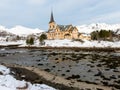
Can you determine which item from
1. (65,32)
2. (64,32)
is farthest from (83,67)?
(65,32)

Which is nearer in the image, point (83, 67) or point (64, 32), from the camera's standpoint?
point (83, 67)

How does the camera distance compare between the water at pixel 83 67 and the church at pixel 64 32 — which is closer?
the water at pixel 83 67

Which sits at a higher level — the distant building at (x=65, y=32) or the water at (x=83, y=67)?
the distant building at (x=65, y=32)

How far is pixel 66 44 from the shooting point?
115 metres

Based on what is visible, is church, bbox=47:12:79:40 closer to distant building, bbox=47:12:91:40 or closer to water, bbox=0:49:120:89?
distant building, bbox=47:12:91:40

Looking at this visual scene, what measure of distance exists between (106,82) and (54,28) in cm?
12357

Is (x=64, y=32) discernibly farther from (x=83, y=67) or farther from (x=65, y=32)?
(x=83, y=67)

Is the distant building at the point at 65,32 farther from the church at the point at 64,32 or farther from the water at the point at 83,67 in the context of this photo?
the water at the point at 83,67

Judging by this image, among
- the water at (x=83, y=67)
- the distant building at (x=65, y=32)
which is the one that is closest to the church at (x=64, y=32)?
the distant building at (x=65, y=32)

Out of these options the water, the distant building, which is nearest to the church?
the distant building

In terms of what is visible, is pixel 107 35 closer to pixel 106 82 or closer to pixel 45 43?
pixel 45 43

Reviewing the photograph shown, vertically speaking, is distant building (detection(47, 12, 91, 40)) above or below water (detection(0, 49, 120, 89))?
above

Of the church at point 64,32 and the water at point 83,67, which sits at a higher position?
the church at point 64,32

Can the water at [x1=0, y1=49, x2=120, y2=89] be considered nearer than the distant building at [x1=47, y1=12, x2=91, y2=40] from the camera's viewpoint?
Yes
